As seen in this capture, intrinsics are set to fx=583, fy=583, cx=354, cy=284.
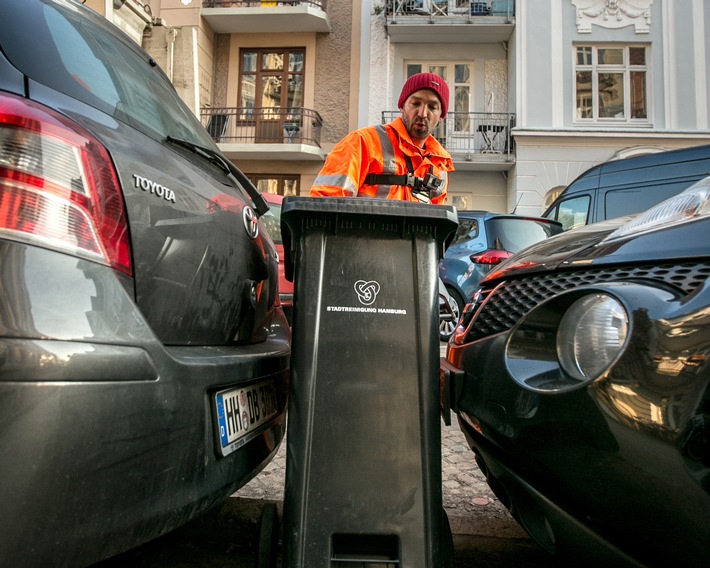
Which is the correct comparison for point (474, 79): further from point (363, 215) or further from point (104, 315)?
point (104, 315)

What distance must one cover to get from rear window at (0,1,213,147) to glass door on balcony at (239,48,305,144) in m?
14.6

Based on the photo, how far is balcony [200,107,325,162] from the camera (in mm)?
15305

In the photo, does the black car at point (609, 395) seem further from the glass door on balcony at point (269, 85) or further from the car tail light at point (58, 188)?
the glass door on balcony at point (269, 85)

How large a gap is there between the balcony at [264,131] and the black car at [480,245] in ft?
28.0

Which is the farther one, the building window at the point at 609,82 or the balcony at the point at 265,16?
the balcony at the point at 265,16

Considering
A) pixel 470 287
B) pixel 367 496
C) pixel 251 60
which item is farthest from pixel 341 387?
pixel 251 60

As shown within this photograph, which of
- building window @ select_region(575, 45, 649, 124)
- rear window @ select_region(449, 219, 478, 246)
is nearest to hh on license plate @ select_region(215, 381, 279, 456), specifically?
rear window @ select_region(449, 219, 478, 246)

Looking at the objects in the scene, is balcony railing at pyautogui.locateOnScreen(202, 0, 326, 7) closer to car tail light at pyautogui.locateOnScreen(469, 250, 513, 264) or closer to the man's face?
car tail light at pyautogui.locateOnScreen(469, 250, 513, 264)

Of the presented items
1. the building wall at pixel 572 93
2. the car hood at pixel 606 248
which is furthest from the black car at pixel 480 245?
the building wall at pixel 572 93

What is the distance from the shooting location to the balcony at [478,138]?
14.8 meters

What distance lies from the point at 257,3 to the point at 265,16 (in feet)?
2.45

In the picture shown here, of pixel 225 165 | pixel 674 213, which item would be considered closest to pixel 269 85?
pixel 225 165

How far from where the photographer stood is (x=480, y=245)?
7.32 m

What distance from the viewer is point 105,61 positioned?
157 centimetres
